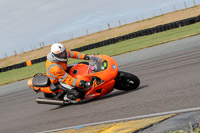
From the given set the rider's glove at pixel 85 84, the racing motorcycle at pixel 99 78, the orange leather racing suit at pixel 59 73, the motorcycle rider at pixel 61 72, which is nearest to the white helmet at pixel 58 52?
the motorcycle rider at pixel 61 72

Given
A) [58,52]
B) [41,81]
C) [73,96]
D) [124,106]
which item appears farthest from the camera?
[41,81]

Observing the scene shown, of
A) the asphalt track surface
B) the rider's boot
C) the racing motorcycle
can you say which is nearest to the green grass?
the asphalt track surface

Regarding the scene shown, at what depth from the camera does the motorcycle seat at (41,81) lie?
27.7 feet

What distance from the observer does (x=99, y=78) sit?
782 centimetres

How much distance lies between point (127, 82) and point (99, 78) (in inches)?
27.1

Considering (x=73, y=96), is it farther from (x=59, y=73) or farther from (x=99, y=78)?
(x=99, y=78)

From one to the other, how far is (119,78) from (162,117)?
3019 millimetres

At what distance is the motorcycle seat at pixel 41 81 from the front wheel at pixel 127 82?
173 centimetres

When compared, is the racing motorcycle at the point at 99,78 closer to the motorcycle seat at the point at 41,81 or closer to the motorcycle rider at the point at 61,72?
the motorcycle seat at the point at 41,81

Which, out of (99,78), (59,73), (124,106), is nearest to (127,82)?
(99,78)

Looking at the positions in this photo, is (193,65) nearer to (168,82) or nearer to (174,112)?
(168,82)

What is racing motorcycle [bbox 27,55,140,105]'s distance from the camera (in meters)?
7.71

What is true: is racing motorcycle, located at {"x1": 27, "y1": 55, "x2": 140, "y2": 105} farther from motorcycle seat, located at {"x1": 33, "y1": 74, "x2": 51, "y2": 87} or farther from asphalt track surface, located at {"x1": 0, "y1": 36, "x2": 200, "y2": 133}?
asphalt track surface, located at {"x1": 0, "y1": 36, "x2": 200, "y2": 133}

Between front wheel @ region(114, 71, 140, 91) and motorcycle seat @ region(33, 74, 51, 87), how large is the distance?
1726mm
